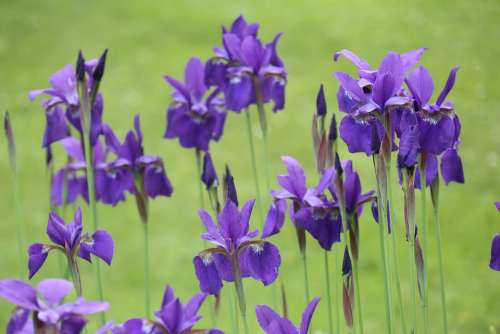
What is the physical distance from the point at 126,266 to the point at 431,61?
318cm

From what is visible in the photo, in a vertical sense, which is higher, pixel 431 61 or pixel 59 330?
pixel 431 61

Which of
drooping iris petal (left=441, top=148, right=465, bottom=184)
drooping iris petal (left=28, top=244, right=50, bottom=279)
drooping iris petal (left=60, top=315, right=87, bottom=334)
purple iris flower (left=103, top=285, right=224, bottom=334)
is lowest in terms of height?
purple iris flower (left=103, top=285, right=224, bottom=334)

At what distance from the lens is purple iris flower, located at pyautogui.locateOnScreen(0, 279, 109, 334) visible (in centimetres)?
123

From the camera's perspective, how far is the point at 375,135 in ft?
5.72

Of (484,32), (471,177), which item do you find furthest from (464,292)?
(484,32)

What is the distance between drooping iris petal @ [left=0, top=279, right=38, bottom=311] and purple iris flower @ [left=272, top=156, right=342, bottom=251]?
706 mm

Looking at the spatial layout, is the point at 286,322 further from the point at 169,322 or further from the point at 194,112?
the point at 194,112

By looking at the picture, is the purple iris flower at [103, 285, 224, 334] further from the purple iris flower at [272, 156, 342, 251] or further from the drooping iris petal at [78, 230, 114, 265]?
the purple iris flower at [272, 156, 342, 251]

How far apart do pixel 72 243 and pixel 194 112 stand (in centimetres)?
92

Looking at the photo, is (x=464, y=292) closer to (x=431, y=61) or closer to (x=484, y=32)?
(x=431, y=61)

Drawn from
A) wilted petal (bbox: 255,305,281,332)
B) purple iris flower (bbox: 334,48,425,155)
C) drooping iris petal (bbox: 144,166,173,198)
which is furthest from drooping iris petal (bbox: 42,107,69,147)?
wilted petal (bbox: 255,305,281,332)

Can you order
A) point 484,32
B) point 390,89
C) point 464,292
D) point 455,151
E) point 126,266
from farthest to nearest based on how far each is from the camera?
point 484,32
point 126,266
point 464,292
point 455,151
point 390,89

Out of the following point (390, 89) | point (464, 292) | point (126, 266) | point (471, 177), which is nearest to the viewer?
point (390, 89)

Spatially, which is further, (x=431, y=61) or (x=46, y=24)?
(x=46, y=24)
